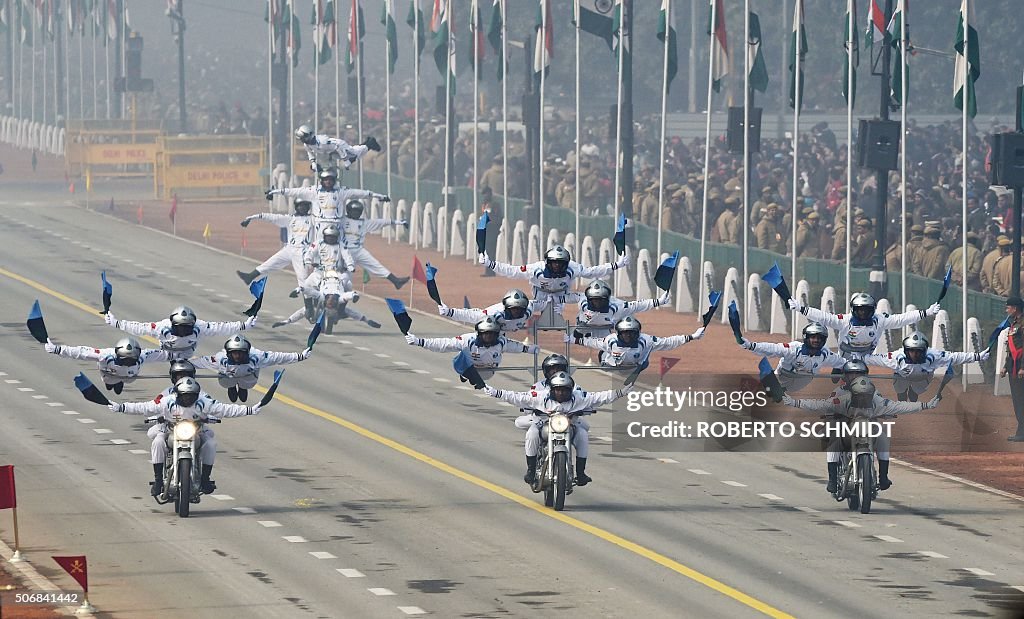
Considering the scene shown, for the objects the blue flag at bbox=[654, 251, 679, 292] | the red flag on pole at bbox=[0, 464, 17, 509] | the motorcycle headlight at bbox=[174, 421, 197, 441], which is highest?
the blue flag at bbox=[654, 251, 679, 292]

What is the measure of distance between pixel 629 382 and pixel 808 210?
62.6 ft

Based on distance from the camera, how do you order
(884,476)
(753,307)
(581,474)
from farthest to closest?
(753,307)
(884,476)
(581,474)

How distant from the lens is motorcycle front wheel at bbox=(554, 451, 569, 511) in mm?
24969

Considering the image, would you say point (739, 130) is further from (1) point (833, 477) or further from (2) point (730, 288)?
(1) point (833, 477)

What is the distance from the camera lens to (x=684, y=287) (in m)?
44.1

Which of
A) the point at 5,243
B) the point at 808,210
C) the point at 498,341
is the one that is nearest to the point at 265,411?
the point at 498,341

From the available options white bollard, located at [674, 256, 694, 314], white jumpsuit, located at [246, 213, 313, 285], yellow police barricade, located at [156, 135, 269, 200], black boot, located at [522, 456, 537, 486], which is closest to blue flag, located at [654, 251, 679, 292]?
black boot, located at [522, 456, 537, 486]

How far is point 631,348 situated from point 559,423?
7.88 ft

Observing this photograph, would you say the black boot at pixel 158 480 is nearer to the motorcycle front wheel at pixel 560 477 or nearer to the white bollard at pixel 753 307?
the motorcycle front wheel at pixel 560 477

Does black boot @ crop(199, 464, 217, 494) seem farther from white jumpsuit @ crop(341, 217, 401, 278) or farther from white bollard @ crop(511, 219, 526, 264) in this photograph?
white bollard @ crop(511, 219, 526, 264)

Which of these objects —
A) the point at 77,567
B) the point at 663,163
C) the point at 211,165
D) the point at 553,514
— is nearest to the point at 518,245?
the point at 663,163

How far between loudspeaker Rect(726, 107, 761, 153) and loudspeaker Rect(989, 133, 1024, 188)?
10353 millimetres

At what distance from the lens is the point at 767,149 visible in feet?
229

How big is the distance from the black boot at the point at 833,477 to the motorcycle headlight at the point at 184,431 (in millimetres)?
6347
